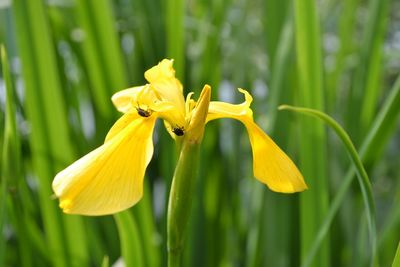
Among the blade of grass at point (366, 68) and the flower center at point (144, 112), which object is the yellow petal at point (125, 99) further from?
the blade of grass at point (366, 68)

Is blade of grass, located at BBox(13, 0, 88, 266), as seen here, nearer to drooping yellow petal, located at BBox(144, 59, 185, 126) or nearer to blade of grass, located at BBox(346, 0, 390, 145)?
drooping yellow petal, located at BBox(144, 59, 185, 126)

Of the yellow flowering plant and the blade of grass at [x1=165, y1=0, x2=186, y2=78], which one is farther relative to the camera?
the blade of grass at [x1=165, y1=0, x2=186, y2=78]

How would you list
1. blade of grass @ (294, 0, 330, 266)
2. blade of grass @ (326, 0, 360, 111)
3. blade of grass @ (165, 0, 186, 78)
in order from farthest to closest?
1. blade of grass @ (326, 0, 360, 111)
2. blade of grass @ (165, 0, 186, 78)
3. blade of grass @ (294, 0, 330, 266)

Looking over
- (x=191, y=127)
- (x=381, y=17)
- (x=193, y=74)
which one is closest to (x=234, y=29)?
(x=193, y=74)

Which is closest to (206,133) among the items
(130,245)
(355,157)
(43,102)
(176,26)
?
(176,26)

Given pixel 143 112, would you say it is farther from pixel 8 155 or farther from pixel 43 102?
pixel 43 102

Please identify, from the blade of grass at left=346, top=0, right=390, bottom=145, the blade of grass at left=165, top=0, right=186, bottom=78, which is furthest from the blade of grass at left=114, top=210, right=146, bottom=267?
the blade of grass at left=346, top=0, right=390, bottom=145
